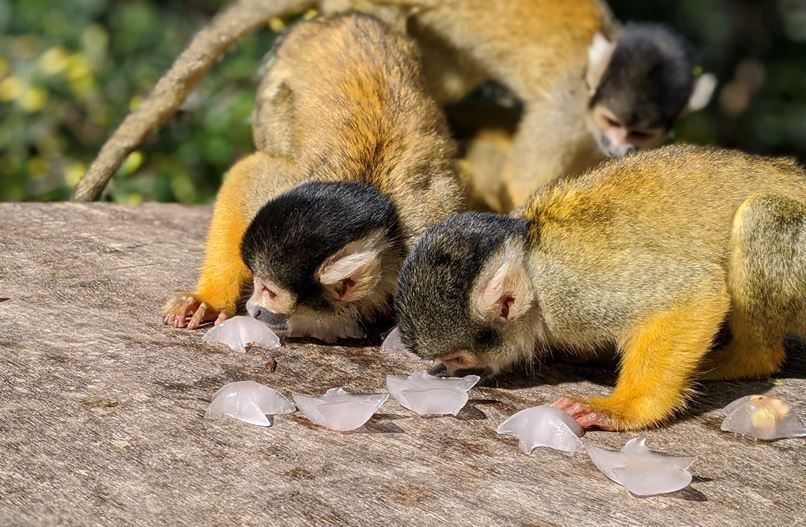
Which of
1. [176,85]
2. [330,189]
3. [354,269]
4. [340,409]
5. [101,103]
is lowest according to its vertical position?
[101,103]

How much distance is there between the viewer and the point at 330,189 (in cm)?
383

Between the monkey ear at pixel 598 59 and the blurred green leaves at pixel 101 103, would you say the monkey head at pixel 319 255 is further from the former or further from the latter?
the monkey ear at pixel 598 59

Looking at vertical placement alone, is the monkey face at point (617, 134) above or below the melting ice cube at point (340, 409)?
above

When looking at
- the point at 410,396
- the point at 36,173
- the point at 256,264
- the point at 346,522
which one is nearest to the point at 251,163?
the point at 256,264

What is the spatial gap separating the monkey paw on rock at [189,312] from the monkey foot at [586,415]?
133 cm

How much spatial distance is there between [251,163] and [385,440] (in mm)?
1901

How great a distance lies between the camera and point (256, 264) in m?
3.81

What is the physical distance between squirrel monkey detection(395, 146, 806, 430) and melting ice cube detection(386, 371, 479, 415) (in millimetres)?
146

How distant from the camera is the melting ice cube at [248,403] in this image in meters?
3.12

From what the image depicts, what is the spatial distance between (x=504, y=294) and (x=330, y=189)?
2.40 ft

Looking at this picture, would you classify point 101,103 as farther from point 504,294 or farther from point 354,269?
point 504,294

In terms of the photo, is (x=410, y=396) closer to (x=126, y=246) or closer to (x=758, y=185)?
(x=758, y=185)

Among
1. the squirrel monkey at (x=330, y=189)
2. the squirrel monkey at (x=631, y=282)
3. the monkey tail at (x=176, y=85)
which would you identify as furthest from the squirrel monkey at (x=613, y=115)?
the squirrel monkey at (x=631, y=282)

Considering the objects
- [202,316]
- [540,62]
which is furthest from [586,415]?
[540,62]
